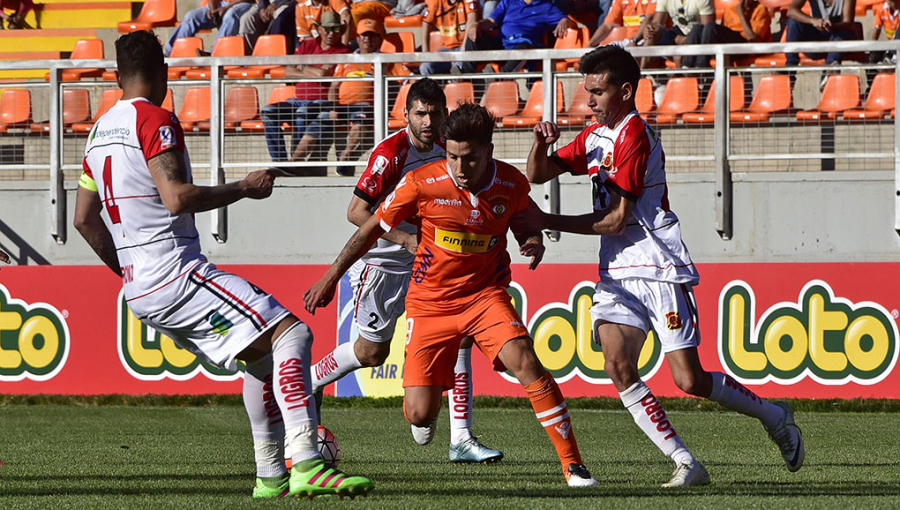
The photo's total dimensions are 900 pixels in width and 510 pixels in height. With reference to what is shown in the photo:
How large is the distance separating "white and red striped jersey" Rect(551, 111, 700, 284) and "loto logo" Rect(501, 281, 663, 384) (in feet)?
17.8

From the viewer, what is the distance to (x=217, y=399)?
12.2 m

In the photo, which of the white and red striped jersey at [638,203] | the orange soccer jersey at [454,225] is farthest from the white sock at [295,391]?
the white and red striped jersey at [638,203]

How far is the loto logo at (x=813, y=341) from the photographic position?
1121 centimetres

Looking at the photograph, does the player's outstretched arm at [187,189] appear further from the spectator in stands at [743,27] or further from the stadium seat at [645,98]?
the spectator in stands at [743,27]

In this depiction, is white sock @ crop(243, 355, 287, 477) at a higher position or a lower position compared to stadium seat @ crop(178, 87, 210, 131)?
lower

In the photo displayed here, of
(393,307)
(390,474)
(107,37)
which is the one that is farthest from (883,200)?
(107,37)

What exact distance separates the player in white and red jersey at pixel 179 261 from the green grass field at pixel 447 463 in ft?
1.31

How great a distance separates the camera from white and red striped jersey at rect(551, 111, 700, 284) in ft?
19.7

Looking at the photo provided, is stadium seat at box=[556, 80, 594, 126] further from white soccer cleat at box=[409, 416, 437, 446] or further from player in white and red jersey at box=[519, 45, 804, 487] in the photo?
player in white and red jersey at box=[519, 45, 804, 487]

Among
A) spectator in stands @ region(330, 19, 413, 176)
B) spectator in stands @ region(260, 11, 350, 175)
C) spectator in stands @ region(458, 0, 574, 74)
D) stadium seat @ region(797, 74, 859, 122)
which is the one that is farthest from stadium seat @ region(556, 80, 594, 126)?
spectator in stands @ region(260, 11, 350, 175)

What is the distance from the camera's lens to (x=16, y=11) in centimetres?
1928

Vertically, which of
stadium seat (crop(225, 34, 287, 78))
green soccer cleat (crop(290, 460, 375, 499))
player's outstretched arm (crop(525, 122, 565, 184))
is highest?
stadium seat (crop(225, 34, 287, 78))

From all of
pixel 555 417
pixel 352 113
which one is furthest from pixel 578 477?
pixel 352 113

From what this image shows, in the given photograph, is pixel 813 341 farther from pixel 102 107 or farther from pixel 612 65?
pixel 102 107
